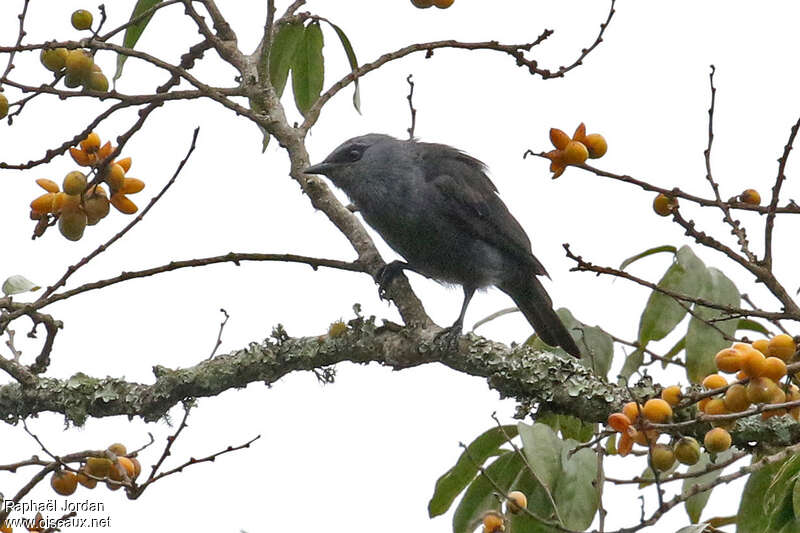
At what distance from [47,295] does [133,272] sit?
27 centimetres

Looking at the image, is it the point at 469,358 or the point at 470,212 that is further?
the point at 470,212

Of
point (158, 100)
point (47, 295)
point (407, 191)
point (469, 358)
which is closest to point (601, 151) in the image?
point (469, 358)

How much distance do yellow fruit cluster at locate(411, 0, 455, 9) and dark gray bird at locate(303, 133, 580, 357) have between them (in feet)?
4.90

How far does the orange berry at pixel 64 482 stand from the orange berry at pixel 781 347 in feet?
6.35

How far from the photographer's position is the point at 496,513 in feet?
9.03

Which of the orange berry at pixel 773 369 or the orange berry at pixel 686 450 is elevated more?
the orange berry at pixel 773 369

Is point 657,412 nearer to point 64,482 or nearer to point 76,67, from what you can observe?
point 64,482

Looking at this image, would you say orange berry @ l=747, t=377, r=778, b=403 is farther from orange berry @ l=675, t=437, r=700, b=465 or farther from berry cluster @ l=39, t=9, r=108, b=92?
berry cluster @ l=39, t=9, r=108, b=92

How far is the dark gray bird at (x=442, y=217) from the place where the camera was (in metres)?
5.30

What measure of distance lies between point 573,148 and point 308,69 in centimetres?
186

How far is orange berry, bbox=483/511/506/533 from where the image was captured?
2.69 metres

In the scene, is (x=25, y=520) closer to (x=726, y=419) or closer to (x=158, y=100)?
(x=158, y=100)

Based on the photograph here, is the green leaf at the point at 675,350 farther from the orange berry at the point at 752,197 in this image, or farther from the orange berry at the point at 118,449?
the orange berry at the point at 118,449

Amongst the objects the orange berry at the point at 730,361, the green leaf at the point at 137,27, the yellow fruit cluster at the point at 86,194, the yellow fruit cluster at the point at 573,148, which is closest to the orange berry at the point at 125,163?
the yellow fruit cluster at the point at 86,194
